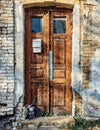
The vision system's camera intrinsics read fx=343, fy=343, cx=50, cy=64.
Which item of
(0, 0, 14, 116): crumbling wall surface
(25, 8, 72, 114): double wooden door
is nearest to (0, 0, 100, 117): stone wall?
(0, 0, 14, 116): crumbling wall surface

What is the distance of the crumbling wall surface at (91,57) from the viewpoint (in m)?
7.57

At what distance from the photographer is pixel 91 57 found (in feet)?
25.1

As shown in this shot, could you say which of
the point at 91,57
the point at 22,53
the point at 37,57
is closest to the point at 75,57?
the point at 91,57

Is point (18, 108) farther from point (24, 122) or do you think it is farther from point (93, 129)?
point (93, 129)

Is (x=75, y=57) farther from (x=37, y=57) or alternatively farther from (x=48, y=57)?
(x=37, y=57)

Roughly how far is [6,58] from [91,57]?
6.17ft

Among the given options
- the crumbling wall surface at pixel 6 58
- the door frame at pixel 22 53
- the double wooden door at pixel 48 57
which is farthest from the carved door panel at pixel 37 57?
the crumbling wall surface at pixel 6 58

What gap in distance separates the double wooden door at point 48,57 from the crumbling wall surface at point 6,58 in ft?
1.33

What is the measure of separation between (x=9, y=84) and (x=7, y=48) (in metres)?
0.79

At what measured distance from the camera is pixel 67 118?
7.70 meters

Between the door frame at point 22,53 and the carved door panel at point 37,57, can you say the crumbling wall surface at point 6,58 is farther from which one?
the carved door panel at point 37,57

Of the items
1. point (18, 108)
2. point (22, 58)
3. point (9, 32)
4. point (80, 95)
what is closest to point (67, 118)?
point (80, 95)

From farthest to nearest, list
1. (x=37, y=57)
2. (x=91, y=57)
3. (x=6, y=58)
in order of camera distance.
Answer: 1. (x=37, y=57)
2. (x=91, y=57)
3. (x=6, y=58)

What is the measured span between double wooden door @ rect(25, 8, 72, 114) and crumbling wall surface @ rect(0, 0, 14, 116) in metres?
0.41
